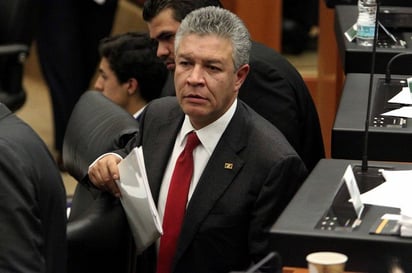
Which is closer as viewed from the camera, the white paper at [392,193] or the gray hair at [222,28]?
the white paper at [392,193]

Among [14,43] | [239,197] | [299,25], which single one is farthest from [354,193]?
[299,25]

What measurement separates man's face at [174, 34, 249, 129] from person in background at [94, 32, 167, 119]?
1.39 metres

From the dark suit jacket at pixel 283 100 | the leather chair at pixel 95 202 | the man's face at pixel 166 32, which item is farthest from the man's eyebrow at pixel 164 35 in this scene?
the leather chair at pixel 95 202

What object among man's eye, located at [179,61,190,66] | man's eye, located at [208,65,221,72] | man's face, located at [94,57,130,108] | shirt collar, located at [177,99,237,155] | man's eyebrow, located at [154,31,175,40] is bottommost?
man's face, located at [94,57,130,108]

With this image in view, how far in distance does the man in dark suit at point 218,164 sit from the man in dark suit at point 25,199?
43cm

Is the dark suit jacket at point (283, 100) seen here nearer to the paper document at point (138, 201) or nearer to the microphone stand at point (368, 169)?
the paper document at point (138, 201)

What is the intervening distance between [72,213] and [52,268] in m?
0.73

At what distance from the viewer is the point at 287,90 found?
4.32 metres

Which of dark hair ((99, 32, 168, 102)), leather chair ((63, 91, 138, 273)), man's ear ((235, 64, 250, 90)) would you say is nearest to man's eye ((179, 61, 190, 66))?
man's ear ((235, 64, 250, 90))

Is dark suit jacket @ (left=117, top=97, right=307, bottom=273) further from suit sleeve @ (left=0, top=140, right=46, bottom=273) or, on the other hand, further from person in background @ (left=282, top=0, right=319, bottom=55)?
person in background @ (left=282, top=0, right=319, bottom=55)

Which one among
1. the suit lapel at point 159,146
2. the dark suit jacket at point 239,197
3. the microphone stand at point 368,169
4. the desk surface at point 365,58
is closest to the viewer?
the microphone stand at point 368,169

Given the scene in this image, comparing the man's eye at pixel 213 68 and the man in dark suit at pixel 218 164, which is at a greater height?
the man's eye at pixel 213 68

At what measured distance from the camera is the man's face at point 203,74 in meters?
3.61

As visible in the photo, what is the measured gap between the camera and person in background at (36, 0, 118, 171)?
293 inches
